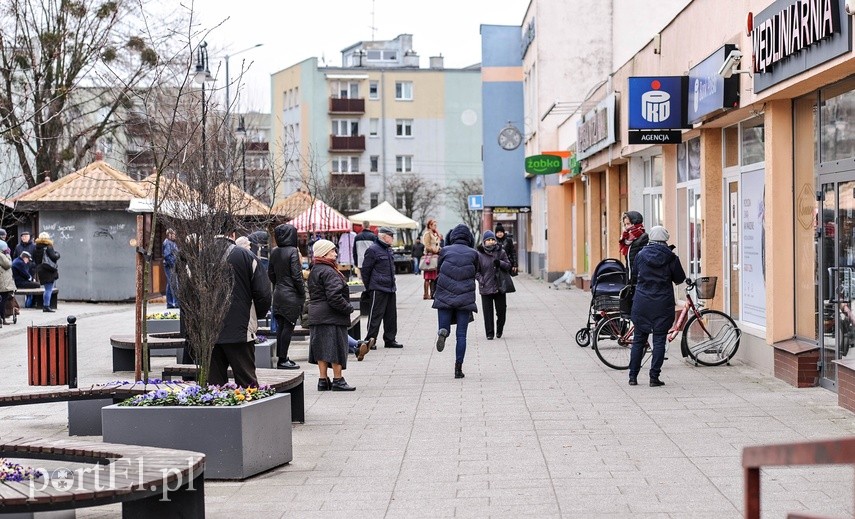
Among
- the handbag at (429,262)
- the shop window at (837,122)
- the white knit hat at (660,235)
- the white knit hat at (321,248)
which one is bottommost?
the handbag at (429,262)

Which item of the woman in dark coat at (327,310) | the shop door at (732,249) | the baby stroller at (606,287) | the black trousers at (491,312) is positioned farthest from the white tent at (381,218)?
the woman in dark coat at (327,310)

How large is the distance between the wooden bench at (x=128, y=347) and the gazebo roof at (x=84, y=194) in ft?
49.1

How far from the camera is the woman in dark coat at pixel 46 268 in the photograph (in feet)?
89.1

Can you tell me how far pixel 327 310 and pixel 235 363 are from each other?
2159 millimetres

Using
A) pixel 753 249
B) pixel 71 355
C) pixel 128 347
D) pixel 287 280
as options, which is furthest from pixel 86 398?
pixel 753 249

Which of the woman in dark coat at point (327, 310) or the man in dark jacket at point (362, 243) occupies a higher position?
the man in dark jacket at point (362, 243)

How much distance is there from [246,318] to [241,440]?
2.35 m

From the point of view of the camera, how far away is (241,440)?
834cm

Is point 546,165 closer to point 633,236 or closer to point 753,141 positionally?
point 633,236

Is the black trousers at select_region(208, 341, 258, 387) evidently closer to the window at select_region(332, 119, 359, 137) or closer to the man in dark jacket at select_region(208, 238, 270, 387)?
the man in dark jacket at select_region(208, 238, 270, 387)

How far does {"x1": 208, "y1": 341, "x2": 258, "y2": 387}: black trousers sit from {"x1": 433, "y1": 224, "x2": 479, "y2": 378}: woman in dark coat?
4.00 metres

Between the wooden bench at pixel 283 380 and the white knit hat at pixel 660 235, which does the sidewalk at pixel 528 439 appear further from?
the white knit hat at pixel 660 235

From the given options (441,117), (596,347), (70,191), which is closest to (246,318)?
(596,347)

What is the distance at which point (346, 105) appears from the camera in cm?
8625
